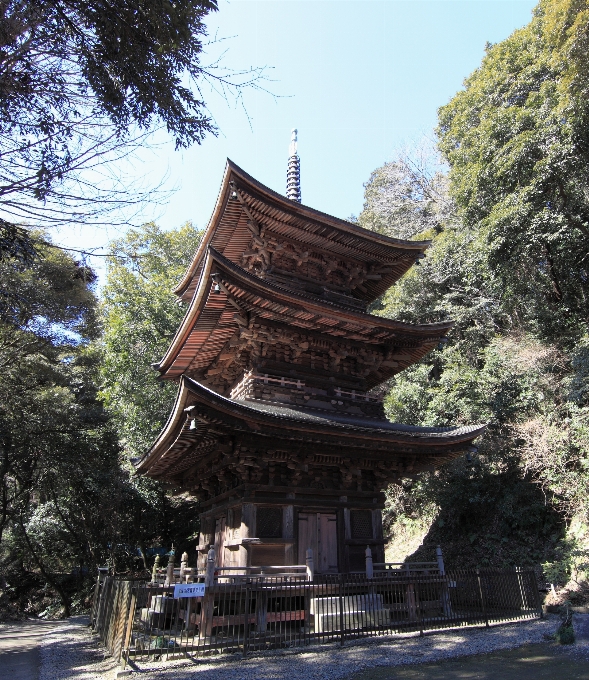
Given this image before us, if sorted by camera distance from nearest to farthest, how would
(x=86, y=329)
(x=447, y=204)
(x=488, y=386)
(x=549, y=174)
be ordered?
1. (x=549, y=174)
2. (x=488, y=386)
3. (x=86, y=329)
4. (x=447, y=204)

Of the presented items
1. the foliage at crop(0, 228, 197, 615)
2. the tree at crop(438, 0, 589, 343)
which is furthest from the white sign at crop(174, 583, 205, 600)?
the tree at crop(438, 0, 589, 343)

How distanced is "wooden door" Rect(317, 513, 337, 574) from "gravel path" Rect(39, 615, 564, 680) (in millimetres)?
2181

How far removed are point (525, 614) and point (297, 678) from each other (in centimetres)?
698

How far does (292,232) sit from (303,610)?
31.5 feet

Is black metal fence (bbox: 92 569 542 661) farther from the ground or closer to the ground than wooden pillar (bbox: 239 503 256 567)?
closer to the ground

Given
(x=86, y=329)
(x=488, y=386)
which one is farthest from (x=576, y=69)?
(x=86, y=329)

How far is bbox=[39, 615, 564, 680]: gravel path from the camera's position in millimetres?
6805

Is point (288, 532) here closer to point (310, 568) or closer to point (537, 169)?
point (310, 568)

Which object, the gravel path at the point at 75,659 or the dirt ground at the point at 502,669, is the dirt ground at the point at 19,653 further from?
the dirt ground at the point at 502,669

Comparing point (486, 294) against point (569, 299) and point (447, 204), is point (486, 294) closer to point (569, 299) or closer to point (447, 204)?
point (569, 299)

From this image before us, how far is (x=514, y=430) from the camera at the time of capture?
1712 centimetres

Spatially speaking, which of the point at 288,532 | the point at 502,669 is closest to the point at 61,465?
the point at 288,532

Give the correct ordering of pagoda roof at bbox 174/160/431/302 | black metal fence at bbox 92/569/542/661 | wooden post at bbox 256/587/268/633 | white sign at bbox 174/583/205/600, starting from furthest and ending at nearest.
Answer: pagoda roof at bbox 174/160/431/302 < wooden post at bbox 256/587/268/633 < black metal fence at bbox 92/569/542/661 < white sign at bbox 174/583/205/600

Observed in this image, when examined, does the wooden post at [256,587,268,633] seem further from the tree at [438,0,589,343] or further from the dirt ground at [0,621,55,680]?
the tree at [438,0,589,343]
